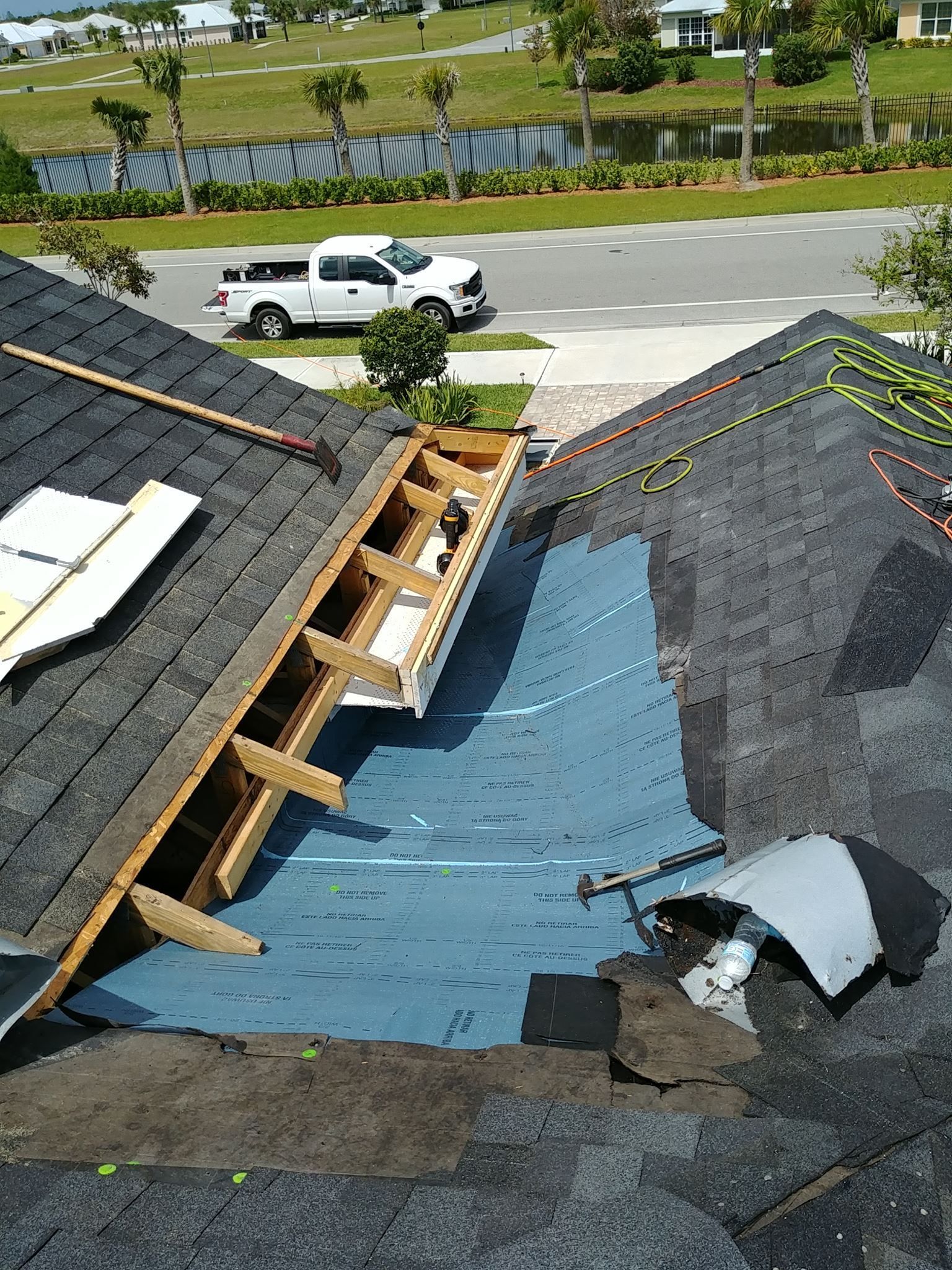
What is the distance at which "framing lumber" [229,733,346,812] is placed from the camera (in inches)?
239

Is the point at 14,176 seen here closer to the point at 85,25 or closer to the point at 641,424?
the point at 641,424

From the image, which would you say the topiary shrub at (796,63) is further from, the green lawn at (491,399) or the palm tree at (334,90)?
the green lawn at (491,399)

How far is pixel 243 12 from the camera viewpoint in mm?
103250

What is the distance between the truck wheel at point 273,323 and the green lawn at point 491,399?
16.4 feet

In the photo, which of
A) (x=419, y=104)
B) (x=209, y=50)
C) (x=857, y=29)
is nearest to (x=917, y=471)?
(x=857, y=29)

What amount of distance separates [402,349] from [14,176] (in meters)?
30.8

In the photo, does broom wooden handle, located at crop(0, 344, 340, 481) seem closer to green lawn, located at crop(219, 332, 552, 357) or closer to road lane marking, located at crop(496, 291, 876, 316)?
green lawn, located at crop(219, 332, 552, 357)

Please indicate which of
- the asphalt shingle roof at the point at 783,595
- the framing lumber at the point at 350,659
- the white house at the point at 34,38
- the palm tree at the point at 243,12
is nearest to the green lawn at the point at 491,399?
the asphalt shingle roof at the point at 783,595

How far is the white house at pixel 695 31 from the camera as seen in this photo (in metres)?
62.1

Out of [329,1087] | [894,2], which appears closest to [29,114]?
[894,2]

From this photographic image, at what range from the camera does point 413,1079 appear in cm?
432

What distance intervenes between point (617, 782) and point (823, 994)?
94.1 inches

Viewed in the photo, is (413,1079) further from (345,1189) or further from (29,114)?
(29,114)

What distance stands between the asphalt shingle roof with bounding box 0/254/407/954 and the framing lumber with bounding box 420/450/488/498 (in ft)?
1.39
